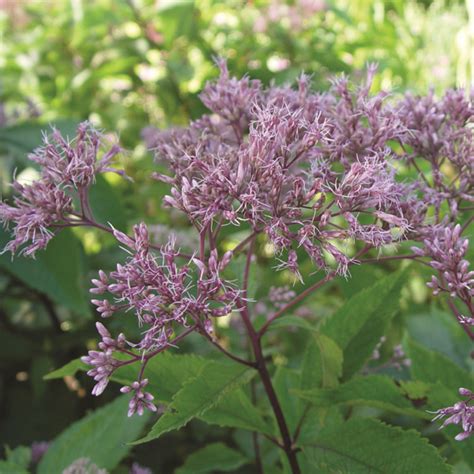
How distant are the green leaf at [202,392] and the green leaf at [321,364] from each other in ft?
0.40

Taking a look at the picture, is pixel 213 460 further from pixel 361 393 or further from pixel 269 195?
pixel 269 195

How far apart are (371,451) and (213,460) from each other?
435 mm

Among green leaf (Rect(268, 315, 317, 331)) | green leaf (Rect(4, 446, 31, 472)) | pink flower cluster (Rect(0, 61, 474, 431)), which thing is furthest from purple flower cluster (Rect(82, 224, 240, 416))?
green leaf (Rect(4, 446, 31, 472))

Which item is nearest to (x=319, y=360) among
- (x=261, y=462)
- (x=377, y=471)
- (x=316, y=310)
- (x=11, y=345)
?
(x=377, y=471)

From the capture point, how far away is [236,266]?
44.9 inches

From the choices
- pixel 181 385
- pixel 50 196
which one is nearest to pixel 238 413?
pixel 181 385

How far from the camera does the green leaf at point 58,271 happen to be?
57.8 inches

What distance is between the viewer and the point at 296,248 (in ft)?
3.22

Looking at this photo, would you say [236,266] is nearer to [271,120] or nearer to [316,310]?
[271,120]

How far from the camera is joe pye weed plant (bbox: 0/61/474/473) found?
817 mm

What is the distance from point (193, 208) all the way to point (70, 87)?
188 cm

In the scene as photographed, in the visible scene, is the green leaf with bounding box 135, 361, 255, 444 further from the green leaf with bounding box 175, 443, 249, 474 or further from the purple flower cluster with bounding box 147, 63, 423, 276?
the green leaf with bounding box 175, 443, 249, 474

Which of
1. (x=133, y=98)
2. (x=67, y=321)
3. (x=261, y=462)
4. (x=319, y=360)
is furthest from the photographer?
(x=133, y=98)

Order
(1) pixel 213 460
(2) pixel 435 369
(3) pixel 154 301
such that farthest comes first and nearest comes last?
1. (1) pixel 213 460
2. (2) pixel 435 369
3. (3) pixel 154 301
